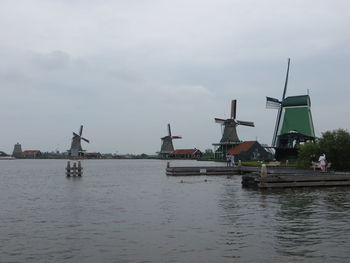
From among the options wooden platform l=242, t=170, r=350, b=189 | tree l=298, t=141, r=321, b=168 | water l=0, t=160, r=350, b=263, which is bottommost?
water l=0, t=160, r=350, b=263

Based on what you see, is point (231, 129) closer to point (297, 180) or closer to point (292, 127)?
point (292, 127)

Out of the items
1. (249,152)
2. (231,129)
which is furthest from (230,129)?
(249,152)

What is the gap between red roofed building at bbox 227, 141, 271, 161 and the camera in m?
116

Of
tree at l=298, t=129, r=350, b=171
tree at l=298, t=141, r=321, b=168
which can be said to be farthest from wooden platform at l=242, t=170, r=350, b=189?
tree at l=298, t=141, r=321, b=168

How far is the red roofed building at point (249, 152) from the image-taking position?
379 feet

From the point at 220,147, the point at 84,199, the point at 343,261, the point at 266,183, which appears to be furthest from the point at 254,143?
the point at 343,261

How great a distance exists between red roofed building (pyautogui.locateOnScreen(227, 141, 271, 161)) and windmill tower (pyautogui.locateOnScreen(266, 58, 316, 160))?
66.9 feet

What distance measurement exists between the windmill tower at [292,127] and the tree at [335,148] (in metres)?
32.5

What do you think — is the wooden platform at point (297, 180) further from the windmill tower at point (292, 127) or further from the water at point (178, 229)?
the windmill tower at point (292, 127)

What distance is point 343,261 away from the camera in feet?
42.9

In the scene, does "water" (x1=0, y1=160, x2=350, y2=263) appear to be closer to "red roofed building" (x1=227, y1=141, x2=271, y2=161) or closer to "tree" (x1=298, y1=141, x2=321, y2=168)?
"tree" (x1=298, y1=141, x2=321, y2=168)

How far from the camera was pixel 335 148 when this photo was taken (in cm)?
5012

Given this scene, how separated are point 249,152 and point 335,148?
6681 centimetres

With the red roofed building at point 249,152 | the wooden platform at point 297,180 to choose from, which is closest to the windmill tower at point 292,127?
the red roofed building at point 249,152
